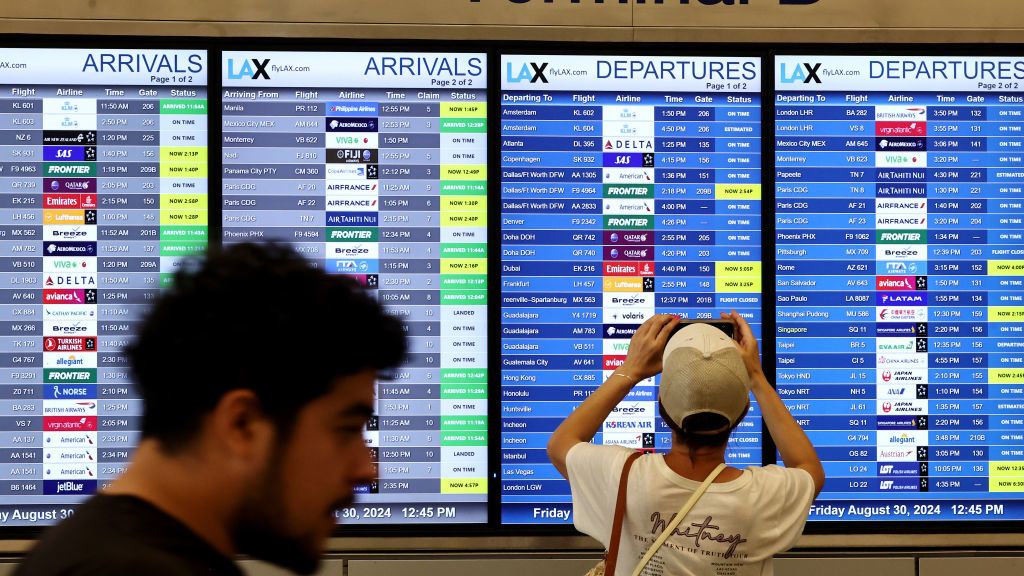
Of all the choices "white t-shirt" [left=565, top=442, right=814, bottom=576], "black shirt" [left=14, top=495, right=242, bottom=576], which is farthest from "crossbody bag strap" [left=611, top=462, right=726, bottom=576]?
"black shirt" [left=14, top=495, right=242, bottom=576]

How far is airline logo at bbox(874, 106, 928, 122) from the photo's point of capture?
3473mm

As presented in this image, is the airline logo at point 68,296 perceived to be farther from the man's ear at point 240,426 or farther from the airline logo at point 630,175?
the man's ear at point 240,426

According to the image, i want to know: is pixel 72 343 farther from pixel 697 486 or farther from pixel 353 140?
pixel 697 486

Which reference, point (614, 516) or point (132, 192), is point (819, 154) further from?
point (132, 192)

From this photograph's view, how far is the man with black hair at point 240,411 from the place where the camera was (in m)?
1.01

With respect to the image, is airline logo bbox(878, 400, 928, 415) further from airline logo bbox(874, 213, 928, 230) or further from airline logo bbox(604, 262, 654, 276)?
airline logo bbox(604, 262, 654, 276)

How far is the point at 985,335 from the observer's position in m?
3.46

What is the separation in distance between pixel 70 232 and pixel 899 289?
302 centimetres

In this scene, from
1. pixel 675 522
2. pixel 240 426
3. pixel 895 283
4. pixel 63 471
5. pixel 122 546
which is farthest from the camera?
pixel 895 283

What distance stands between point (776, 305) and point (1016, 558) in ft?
4.17

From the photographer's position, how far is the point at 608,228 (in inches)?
135

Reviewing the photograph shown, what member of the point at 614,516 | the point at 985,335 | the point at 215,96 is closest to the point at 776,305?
the point at 985,335

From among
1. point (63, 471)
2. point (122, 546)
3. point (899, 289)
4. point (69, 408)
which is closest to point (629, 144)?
point (899, 289)

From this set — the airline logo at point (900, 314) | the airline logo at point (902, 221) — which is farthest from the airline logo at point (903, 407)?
the airline logo at point (902, 221)
